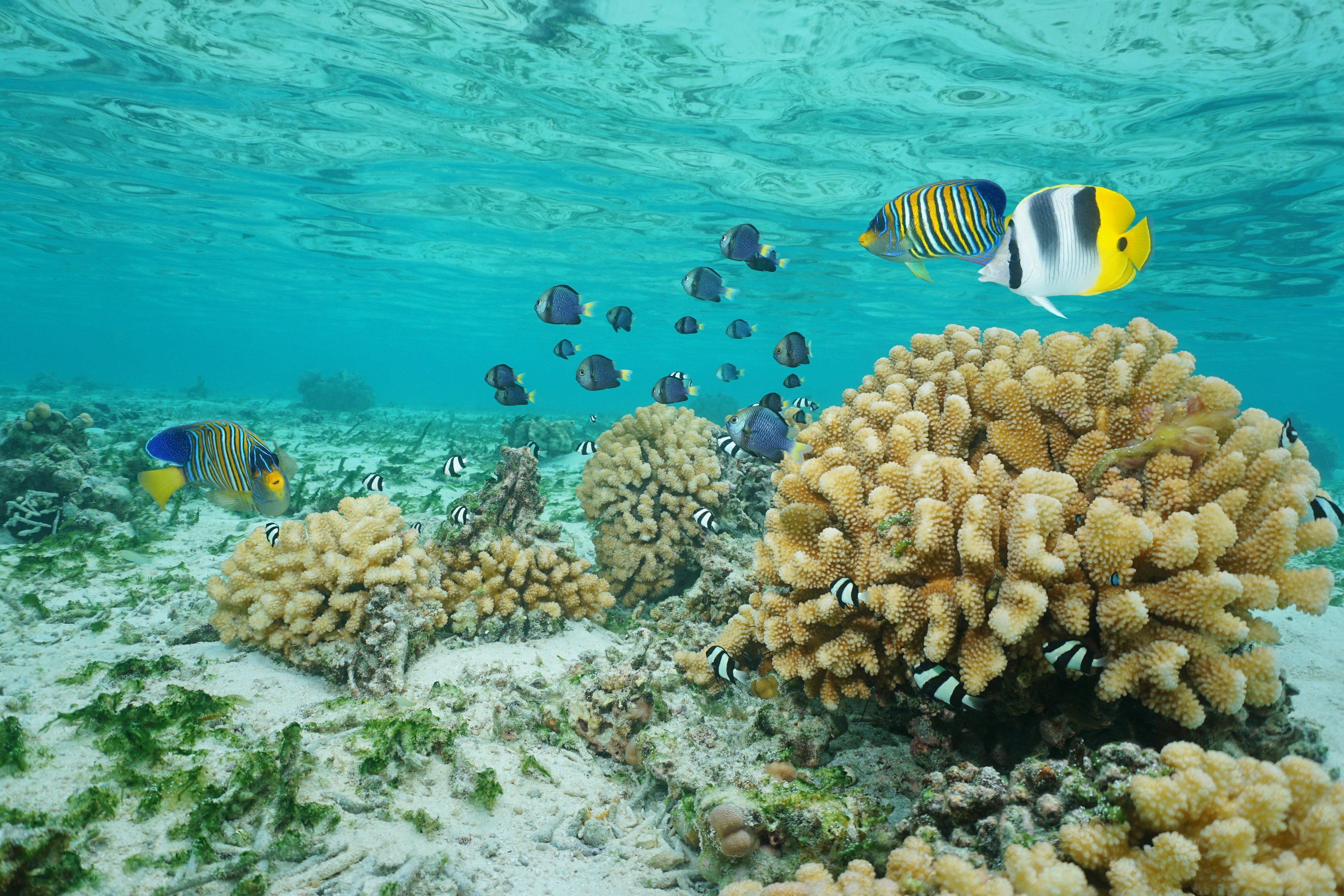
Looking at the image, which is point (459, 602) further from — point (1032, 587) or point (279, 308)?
point (279, 308)

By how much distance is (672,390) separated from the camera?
24.0ft

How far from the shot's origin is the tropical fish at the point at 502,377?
8125 mm

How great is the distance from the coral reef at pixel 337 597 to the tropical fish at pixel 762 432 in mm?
2855

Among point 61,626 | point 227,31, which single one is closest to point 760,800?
point 61,626

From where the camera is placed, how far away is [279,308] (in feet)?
188

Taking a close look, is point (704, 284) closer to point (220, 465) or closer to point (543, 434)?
point (220, 465)

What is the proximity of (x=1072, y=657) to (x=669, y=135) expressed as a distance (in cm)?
1595

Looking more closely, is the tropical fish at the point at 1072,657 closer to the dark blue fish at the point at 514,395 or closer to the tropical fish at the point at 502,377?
the dark blue fish at the point at 514,395

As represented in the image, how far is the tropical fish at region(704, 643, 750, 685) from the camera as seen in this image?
3.66 meters

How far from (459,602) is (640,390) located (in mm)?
120807

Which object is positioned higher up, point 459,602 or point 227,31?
point 227,31

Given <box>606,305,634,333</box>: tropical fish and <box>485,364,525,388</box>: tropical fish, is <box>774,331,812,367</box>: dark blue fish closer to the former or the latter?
<box>606,305,634,333</box>: tropical fish

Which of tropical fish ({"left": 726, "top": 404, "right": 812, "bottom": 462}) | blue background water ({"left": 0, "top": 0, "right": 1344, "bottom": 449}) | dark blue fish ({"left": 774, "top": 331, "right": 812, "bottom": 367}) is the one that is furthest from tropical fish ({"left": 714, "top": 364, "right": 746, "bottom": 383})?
blue background water ({"left": 0, "top": 0, "right": 1344, "bottom": 449})

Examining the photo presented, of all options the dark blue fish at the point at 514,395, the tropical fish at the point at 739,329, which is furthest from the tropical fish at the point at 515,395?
the tropical fish at the point at 739,329
